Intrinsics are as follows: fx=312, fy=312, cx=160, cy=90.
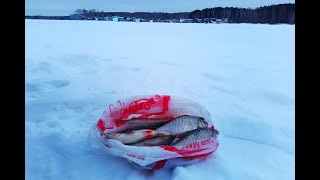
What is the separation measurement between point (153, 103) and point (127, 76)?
125 centimetres

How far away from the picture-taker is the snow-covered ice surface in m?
1.36

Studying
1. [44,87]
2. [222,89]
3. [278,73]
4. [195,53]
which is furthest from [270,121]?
[195,53]

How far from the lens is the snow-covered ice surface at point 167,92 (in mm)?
1356

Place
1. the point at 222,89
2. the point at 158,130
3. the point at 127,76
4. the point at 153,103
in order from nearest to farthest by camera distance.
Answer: the point at 158,130, the point at 153,103, the point at 222,89, the point at 127,76

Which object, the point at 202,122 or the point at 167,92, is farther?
the point at 167,92

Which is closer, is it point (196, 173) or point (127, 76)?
point (196, 173)

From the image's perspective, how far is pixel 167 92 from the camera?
226 cm
